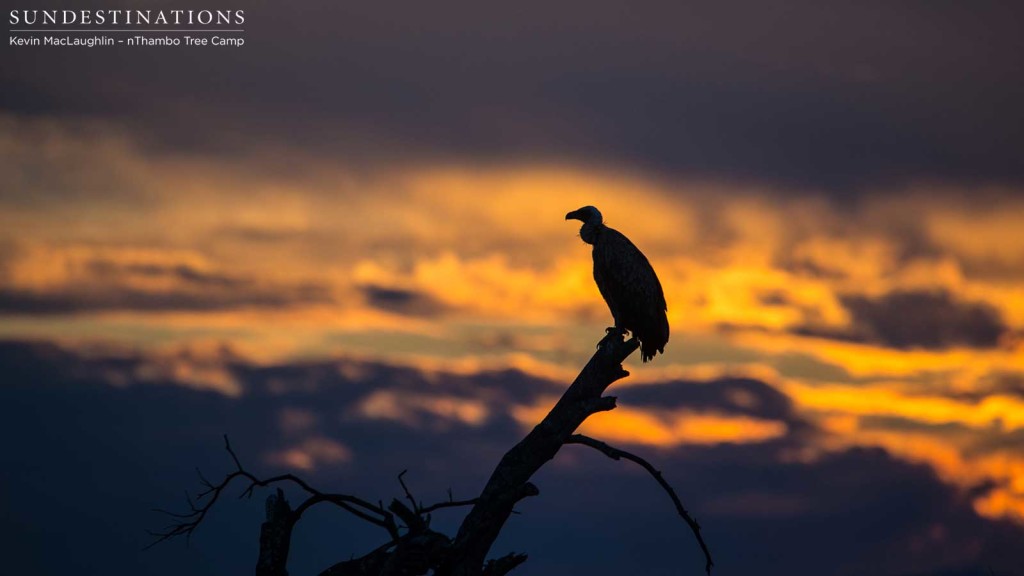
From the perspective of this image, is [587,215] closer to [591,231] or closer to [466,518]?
[591,231]

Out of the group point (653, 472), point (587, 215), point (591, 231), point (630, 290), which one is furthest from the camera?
point (587, 215)

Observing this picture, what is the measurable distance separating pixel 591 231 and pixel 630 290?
62.9 inches

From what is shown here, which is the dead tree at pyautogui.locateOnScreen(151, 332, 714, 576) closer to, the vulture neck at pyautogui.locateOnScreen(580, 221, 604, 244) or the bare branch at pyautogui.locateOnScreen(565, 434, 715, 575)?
the bare branch at pyautogui.locateOnScreen(565, 434, 715, 575)

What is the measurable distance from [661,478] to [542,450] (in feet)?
5.17

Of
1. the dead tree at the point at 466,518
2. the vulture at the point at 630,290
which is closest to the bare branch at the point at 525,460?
the dead tree at the point at 466,518

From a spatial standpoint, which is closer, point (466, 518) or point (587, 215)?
point (466, 518)

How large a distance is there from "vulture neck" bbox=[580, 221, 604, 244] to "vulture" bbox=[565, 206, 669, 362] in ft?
0.29

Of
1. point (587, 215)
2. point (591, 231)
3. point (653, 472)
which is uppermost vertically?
point (587, 215)

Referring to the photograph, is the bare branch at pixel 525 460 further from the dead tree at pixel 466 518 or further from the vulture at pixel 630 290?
the vulture at pixel 630 290

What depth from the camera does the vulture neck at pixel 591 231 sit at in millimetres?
20609

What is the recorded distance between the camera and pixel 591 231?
67.8 feet

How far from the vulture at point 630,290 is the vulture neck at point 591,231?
9 centimetres

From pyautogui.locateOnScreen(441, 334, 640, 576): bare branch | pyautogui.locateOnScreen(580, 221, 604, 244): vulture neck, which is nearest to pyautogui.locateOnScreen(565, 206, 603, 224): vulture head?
pyautogui.locateOnScreen(580, 221, 604, 244): vulture neck

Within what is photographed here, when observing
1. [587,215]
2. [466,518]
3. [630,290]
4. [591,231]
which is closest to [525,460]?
[466,518]
